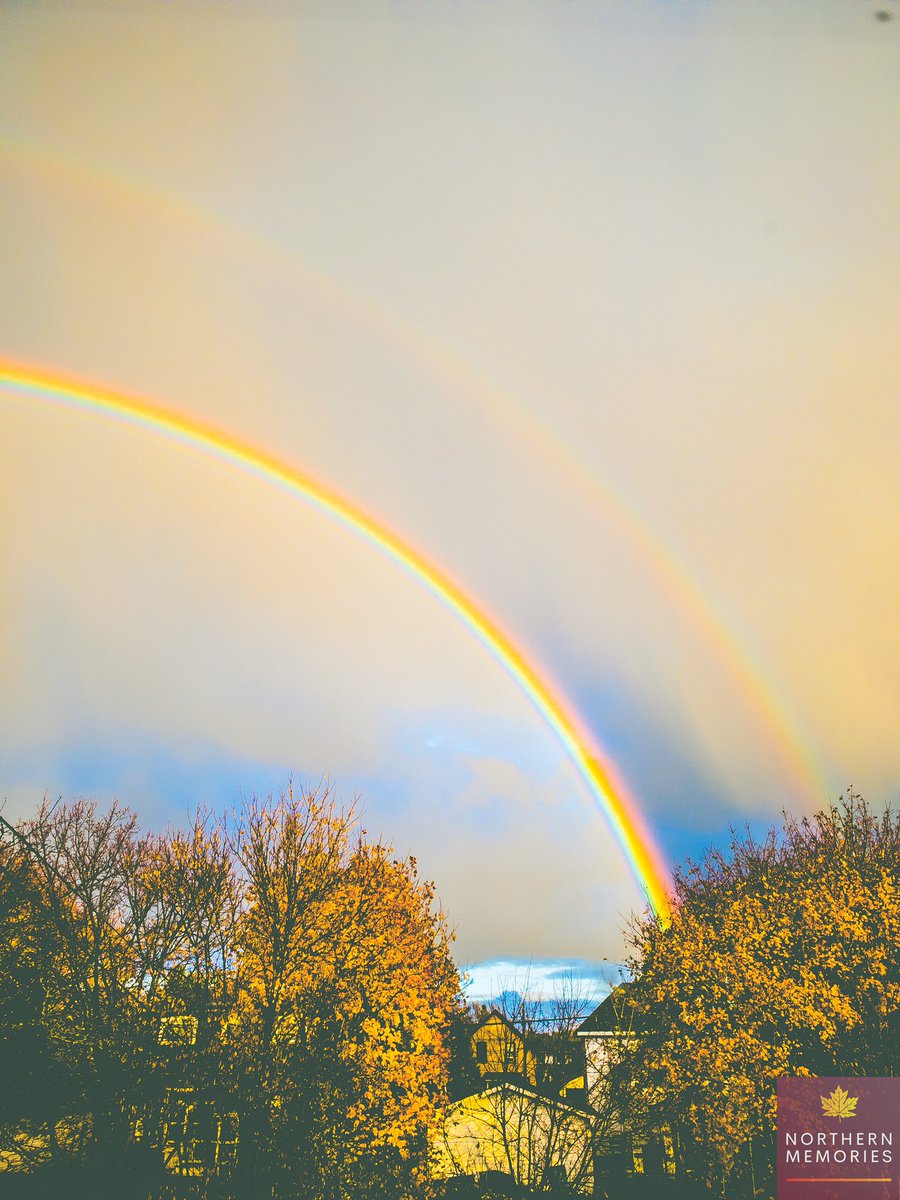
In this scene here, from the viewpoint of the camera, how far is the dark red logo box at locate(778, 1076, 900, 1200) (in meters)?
30.1

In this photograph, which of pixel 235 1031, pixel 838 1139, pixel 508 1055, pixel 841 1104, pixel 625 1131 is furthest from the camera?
pixel 625 1131

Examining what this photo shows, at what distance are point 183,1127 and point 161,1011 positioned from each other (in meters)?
2.97

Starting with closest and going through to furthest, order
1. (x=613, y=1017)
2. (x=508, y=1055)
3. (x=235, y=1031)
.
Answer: (x=235, y=1031) → (x=508, y=1055) → (x=613, y=1017)

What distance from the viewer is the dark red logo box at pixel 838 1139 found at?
30.1 m

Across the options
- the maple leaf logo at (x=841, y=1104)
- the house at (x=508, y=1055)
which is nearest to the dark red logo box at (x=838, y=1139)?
the maple leaf logo at (x=841, y=1104)

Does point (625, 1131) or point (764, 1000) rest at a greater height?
point (764, 1000)

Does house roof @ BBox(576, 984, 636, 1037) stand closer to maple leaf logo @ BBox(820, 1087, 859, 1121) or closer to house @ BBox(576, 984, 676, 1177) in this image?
house @ BBox(576, 984, 676, 1177)

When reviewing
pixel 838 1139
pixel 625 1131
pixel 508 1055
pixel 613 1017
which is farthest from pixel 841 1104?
pixel 613 1017

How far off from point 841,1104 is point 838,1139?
57.0 inches

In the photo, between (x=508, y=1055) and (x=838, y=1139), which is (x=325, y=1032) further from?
(x=838, y=1139)

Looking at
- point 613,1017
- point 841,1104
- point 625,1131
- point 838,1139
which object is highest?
point 841,1104

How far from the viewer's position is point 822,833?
1663 inches

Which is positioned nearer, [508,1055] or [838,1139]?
[838,1139]

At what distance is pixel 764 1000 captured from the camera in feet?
111
